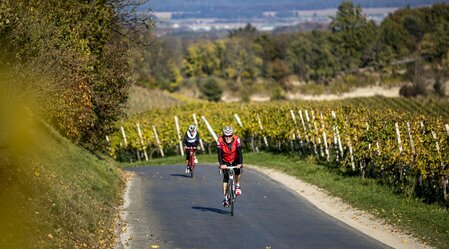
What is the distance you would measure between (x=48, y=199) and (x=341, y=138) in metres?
18.5

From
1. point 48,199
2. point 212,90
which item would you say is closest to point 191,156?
point 48,199

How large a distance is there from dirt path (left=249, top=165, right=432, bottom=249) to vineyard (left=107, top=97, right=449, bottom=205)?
6.55 ft

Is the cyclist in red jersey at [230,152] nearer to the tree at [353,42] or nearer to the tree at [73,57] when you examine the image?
the tree at [73,57]

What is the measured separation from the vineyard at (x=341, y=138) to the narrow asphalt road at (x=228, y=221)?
10.3 ft

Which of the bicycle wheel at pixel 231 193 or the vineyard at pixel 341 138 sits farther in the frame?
the vineyard at pixel 341 138

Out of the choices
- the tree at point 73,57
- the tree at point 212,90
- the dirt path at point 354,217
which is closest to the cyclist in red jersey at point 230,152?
the dirt path at point 354,217

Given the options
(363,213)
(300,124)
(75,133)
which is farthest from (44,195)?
(300,124)

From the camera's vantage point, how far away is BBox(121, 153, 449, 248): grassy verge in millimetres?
19250

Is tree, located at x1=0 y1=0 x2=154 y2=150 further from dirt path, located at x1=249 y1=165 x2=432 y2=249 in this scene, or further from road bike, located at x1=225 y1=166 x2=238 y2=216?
dirt path, located at x1=249 y1=165 x2=432 y2=249

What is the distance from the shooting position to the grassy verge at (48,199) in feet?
50.0

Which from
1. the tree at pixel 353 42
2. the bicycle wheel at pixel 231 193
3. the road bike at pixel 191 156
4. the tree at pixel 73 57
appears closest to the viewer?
the bicycle wheel at pixel 231 193

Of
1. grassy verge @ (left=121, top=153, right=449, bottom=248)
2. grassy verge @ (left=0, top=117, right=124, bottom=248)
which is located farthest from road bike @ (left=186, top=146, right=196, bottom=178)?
grassy verge @ (left=0, top=117, right=124, bottom=248)

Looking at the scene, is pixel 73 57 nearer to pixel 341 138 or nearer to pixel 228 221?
pixel 228 221

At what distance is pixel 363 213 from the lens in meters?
22.4
